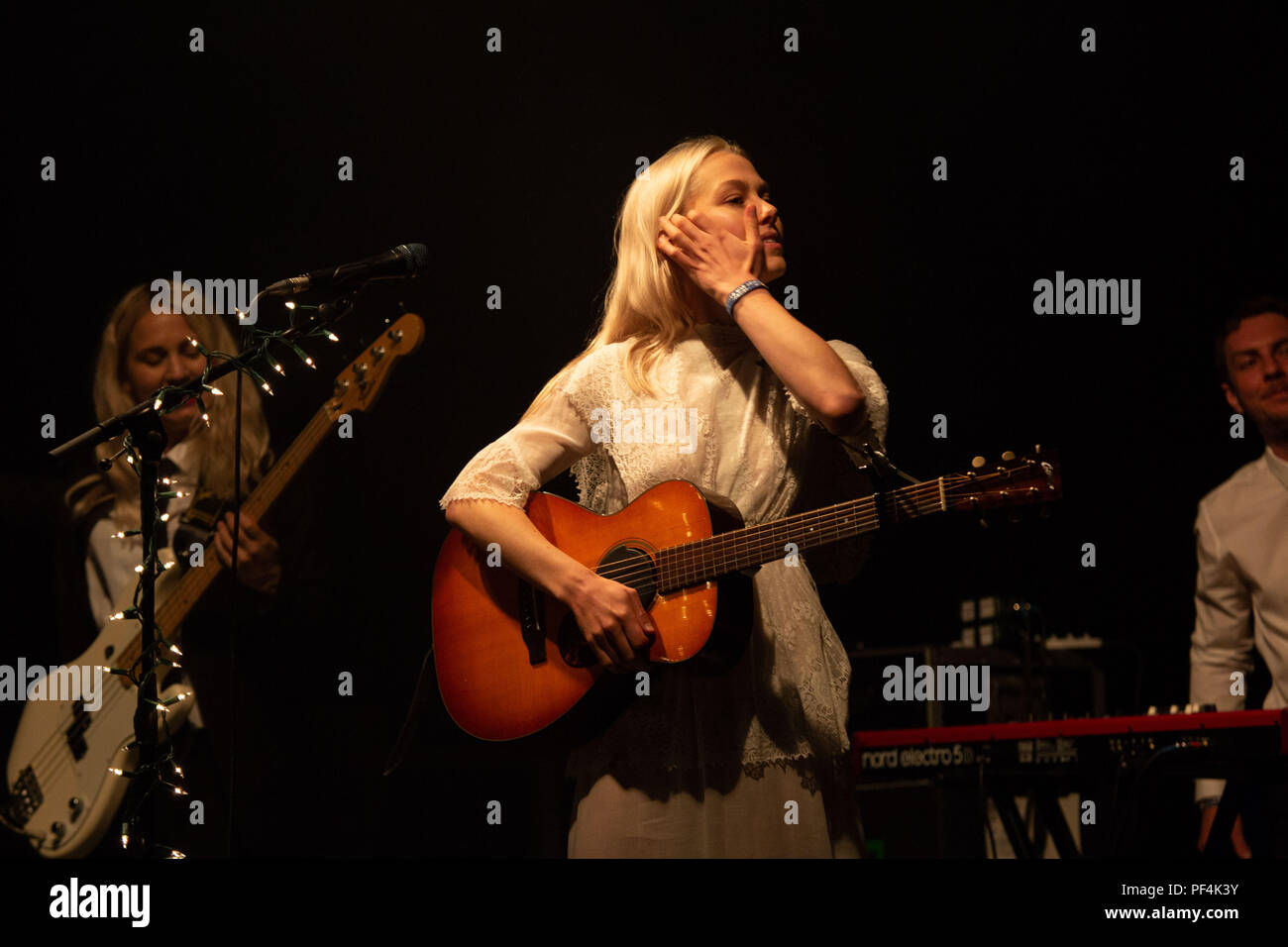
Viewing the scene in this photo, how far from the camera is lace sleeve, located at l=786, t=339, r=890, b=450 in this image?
1.79 m

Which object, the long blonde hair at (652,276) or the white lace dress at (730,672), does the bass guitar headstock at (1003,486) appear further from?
the long blonde hair at (652,276)

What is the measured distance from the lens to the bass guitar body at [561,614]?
1751 mm

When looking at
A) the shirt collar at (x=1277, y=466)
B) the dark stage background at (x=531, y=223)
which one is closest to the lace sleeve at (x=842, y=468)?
the dark stage background at (x=531, y=223)

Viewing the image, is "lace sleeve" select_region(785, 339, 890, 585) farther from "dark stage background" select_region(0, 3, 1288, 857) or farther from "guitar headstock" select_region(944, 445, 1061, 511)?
"dark stage background" select_region(0, 3, 1288, 857)

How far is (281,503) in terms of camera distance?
2.84 m

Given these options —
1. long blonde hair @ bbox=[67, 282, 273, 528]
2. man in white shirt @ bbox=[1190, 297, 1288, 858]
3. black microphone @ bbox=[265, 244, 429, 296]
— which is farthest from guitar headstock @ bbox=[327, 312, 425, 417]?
man in white shirt @ bbox=[1190, 297, 1288, 858]

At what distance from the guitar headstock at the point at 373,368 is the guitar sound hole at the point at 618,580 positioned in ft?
3.20

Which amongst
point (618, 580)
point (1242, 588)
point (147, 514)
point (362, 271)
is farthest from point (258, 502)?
point (1242, 588)

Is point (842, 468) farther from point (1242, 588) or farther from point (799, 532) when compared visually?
point (1242, 588)

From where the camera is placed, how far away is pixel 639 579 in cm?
186

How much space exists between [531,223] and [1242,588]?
1807 millimetres

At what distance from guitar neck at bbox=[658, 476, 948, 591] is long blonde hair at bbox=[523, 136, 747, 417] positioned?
34cm

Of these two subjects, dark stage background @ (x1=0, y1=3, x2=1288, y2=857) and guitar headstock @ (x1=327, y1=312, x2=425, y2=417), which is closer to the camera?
guitar headstock @ (x1=327, y1=312, x2=425, y2=417)

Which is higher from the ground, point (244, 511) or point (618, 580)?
point (244, 511)
